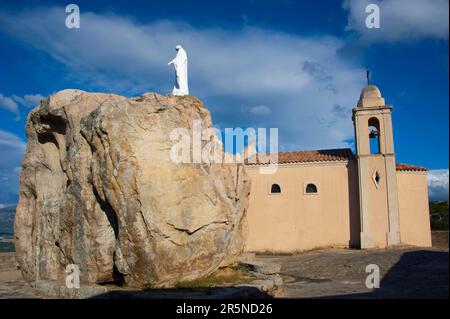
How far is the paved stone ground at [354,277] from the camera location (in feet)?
36.8

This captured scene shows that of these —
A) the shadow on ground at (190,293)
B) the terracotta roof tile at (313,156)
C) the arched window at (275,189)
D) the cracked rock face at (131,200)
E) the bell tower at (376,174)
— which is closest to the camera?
the shadow on ground at (190,293)

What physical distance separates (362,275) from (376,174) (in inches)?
356

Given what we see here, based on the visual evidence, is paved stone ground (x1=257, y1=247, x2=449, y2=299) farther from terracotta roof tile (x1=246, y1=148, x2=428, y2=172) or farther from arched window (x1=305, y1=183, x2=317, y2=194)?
terracotta roof tile (x1=246, y1=148, x2=428, y2=172)

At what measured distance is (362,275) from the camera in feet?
49.5

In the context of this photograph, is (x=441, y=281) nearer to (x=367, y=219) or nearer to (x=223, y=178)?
(x=223, y=178)

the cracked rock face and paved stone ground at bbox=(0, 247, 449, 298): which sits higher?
the cracked rock face

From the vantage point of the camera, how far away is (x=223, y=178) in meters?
12.3

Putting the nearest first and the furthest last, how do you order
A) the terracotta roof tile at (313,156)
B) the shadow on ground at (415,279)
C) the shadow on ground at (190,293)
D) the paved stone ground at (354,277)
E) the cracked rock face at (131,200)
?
the shadow on ground at (190,293), the cracked rock face at (131,200), the shadow on ground at (415,279), the paved stone ground at (354,277), the terracotta roof tile at (313,156)

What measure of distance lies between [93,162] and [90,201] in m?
1.25

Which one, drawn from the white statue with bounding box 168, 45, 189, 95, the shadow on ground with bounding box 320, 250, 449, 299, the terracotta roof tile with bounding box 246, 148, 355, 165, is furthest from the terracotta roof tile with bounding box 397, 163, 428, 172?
the white statue with bounding box 168, 45, 189, 95

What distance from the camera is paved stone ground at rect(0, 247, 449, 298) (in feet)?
36.8

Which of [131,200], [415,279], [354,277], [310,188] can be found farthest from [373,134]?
[131,200]

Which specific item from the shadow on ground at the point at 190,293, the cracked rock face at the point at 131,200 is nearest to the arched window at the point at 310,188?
the cracked rock face at the point at 131,200

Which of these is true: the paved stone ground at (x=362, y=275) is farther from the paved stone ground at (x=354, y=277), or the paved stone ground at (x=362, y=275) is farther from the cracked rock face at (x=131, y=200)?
the cracked rock face at (x=131, y=200)
